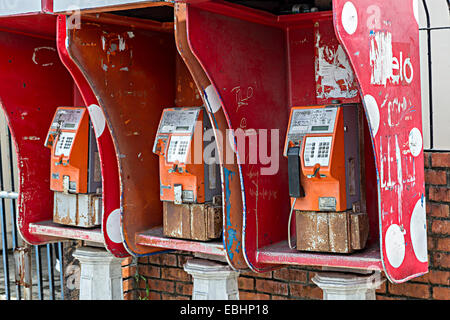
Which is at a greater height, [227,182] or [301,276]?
[227,182]

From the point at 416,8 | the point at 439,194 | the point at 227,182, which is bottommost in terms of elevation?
the point at 439,194

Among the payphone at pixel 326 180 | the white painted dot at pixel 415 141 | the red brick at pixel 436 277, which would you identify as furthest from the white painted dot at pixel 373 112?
the red brick at pixel 436 277

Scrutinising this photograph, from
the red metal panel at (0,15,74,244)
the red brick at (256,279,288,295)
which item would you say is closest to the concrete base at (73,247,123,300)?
the red metal panel at (0,15,74,244)

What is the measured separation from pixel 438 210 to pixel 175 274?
1710 mm

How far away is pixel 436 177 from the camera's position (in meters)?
3.13

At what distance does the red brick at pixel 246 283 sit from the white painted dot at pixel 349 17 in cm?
179

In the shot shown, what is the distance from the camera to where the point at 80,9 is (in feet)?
9.37

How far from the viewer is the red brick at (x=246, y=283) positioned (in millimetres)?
3805

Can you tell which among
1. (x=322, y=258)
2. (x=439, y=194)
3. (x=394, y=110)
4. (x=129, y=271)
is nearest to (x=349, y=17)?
(x=394, y=110)

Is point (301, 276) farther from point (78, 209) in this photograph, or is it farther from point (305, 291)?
point (78, 209)

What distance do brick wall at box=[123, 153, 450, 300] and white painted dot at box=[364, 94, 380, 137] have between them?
2.28 ft

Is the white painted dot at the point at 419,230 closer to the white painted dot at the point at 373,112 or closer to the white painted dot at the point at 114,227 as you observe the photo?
the white painted dot at the point at 373,112

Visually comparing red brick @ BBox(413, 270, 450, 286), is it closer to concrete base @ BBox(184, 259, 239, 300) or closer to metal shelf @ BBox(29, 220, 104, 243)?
concrete base @ BBox(184, 259, 239, 300)

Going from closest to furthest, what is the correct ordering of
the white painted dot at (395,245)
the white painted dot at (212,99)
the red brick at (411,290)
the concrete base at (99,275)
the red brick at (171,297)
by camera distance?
the white painted dot at (395,245), the white painted dot at (212,99), the red brick at (411,290), the concrete base at (99,275), the red brick at (171,297)
